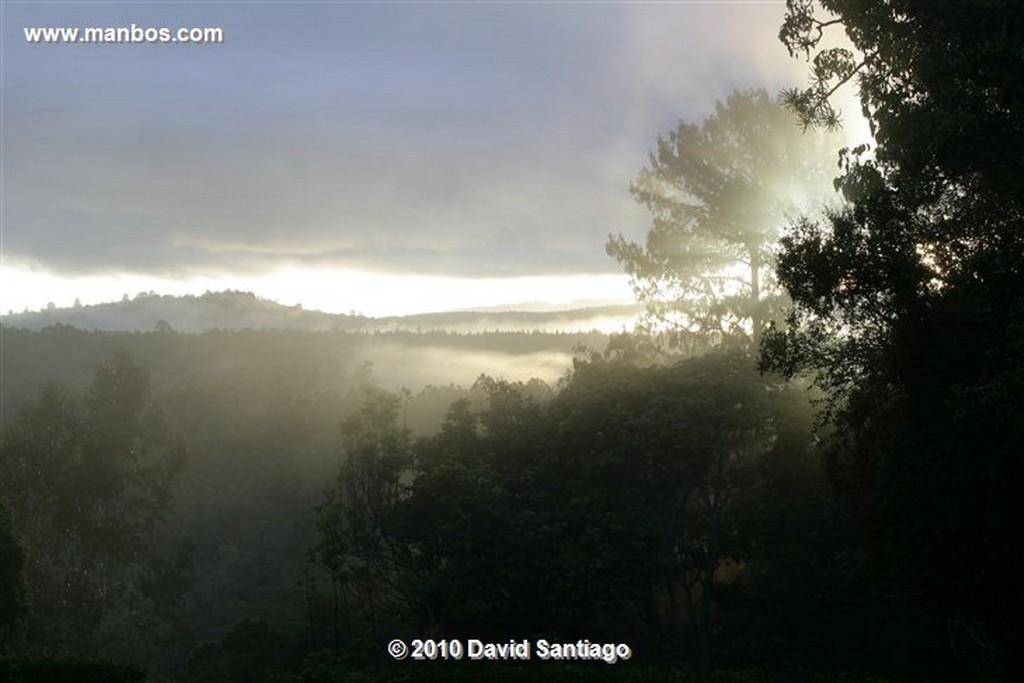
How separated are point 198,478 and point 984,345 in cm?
7561

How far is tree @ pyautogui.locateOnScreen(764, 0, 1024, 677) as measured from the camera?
19562 mm

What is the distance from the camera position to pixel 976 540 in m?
19.9

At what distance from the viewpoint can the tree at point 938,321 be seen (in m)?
19.6

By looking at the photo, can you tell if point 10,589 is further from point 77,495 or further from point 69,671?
point 77,495

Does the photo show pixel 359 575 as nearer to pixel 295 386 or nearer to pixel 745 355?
pixel 745 355

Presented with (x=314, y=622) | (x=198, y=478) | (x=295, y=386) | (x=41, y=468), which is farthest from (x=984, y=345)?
(x=295, y=386)

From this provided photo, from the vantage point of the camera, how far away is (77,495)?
53.3 m

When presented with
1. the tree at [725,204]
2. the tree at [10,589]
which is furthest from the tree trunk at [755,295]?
the tree at [10,589]

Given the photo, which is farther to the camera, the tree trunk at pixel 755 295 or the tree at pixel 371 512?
the tree trunk at pixel 755 295

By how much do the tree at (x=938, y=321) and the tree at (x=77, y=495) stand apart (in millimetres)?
38540

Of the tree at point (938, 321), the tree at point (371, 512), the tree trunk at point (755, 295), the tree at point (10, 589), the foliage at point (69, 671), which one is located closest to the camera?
the tree at point (938, 321)

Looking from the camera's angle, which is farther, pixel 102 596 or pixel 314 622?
pixel 102 596

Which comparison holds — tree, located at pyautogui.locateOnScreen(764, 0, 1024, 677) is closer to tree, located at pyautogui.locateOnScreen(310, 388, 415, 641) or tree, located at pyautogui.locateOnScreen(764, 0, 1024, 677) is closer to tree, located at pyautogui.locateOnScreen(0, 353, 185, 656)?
tree, located at pyautogui.locateOnScreen(310, 388, 415, 641)

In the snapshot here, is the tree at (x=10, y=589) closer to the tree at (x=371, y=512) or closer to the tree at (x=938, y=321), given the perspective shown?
the tree at (x=371, y=512)
